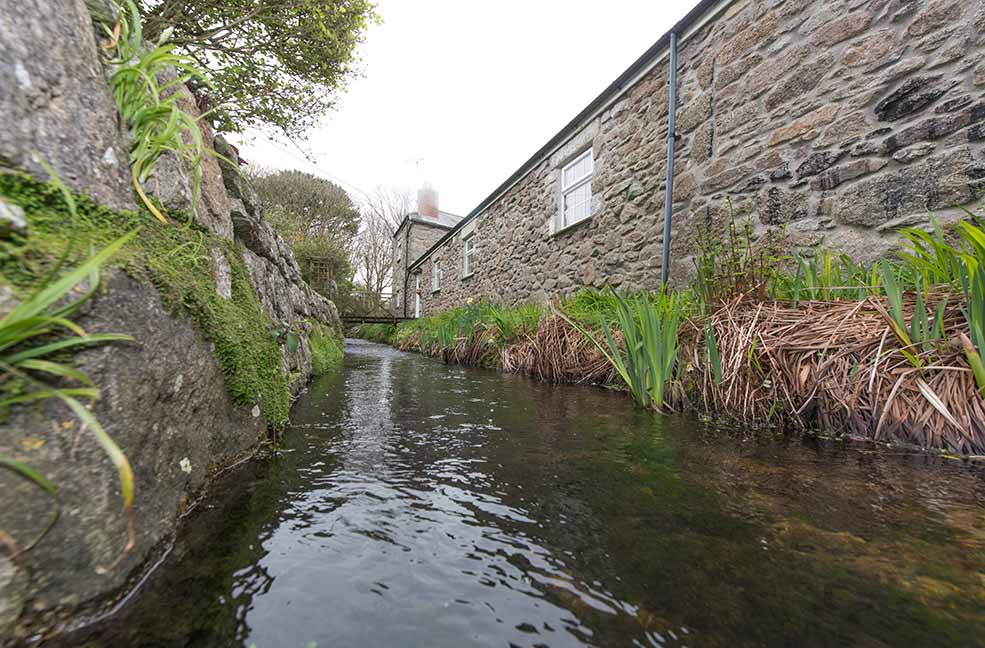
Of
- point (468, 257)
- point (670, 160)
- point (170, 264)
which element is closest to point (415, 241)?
point (468, 257)

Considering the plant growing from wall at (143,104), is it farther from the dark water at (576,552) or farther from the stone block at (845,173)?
the stone block at (845,173)

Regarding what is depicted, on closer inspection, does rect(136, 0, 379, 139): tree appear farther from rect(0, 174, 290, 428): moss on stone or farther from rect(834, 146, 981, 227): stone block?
rect(834, 146, 981, 227): stone block

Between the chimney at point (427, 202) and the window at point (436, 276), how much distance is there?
16.2ft

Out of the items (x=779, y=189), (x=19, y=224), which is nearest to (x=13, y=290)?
(x=19, y=224)

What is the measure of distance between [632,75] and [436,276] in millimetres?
9898

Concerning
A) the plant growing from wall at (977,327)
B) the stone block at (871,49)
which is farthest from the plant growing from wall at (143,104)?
the stone block at (871,49)

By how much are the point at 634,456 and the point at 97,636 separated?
5.06 feet

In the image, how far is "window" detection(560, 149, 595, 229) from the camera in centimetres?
607

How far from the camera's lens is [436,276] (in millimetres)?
13984

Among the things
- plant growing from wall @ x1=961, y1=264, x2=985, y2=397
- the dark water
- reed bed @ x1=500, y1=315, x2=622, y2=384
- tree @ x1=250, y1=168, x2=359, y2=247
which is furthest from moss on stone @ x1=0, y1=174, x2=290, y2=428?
tree @ x1=250, y1=168, x2=359, y2=247

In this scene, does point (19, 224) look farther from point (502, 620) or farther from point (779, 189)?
point (779, 189)

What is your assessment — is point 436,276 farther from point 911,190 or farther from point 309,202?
point 911,190

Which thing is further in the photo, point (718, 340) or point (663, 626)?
point (718, 340)

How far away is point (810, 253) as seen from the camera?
311 cm
